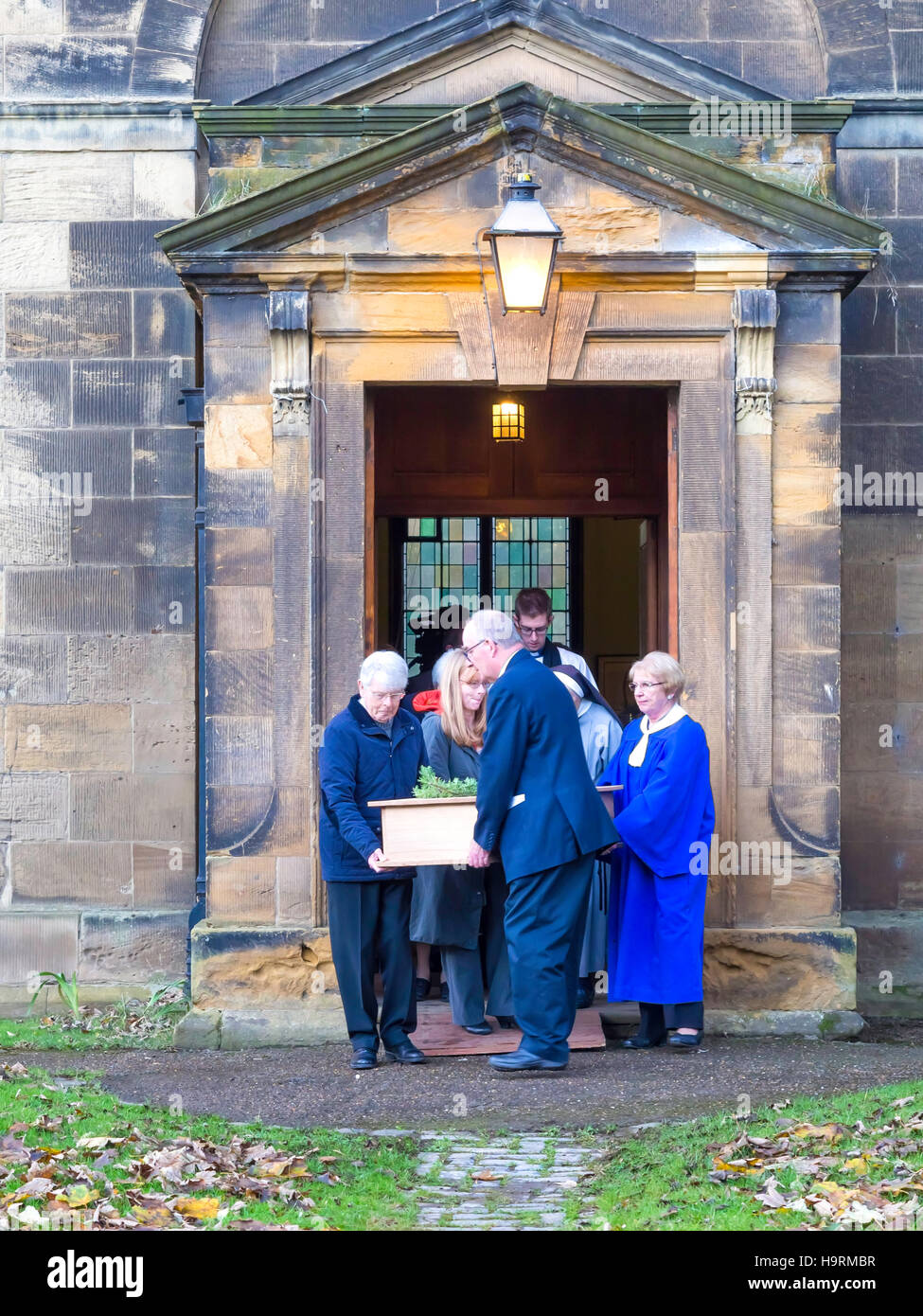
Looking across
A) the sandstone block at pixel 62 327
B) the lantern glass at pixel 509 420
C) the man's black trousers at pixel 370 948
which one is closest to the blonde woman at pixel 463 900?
the man's black trousers at pixel 370 948

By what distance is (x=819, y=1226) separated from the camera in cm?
452

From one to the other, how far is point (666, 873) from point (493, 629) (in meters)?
1.38

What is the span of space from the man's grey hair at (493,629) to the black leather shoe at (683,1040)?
1943mm

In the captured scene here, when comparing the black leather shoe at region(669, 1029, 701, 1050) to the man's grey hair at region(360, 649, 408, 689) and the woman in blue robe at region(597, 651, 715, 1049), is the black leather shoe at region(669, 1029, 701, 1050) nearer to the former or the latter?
the woman in blue robe at region(597, 651, 715, 1049)

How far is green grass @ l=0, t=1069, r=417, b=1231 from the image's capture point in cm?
479

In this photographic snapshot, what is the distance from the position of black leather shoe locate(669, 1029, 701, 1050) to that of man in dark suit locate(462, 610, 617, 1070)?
0.70 metres

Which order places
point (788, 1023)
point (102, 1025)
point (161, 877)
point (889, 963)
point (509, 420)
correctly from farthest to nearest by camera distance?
point (509, 420) → point (161, 877) → point (889, 963) → point (102, 1025) → point (788, 1023)

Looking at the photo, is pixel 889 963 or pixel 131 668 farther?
pixel 131 668

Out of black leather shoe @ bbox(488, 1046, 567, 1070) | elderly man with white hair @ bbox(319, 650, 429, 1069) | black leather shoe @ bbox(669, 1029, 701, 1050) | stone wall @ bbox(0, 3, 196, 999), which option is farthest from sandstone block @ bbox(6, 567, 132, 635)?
black leather shoe @ bbox(669, 1029, 701, 1050)

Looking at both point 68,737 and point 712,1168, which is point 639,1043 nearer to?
point 712,1168

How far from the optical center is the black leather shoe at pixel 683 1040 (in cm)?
739

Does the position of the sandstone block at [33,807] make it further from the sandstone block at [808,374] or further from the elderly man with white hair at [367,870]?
the sandstone block at [808,374]

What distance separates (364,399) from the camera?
8125 mm

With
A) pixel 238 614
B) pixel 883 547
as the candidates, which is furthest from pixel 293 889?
pixel 883 547
